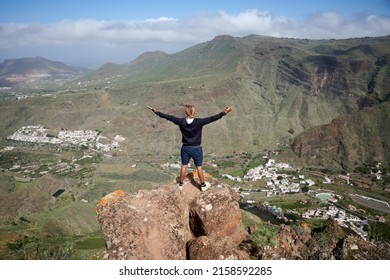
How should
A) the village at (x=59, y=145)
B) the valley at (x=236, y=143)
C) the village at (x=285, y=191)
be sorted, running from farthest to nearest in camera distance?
the village at (x=59, y=145) → the valley at (x=236, y=143) → the village at (x=285, y=191)

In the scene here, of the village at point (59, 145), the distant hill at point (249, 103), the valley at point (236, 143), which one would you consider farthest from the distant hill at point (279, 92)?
the village at point (59, 145)

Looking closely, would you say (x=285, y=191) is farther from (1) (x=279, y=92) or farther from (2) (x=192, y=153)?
(1) (x=279, y=92)

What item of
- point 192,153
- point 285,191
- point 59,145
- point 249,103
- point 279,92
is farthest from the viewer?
point 279,92

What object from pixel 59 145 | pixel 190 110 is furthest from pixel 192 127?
pixel 59 145

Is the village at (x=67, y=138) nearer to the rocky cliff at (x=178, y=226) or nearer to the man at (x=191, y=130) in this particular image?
the rocky cliff at (x=178, y=226)

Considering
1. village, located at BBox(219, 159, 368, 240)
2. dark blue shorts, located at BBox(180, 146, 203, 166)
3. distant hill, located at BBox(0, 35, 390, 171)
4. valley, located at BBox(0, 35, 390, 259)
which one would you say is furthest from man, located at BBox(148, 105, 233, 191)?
distant hill, located at BBox(0, 35, 390, 171)

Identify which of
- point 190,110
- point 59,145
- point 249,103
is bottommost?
point 59,145

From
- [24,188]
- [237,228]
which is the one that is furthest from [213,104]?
[237,228]
